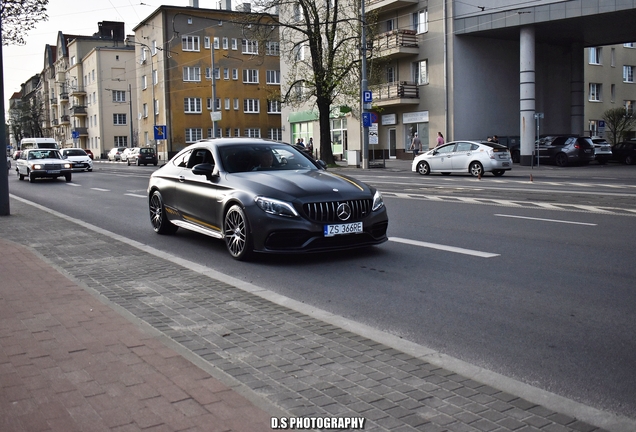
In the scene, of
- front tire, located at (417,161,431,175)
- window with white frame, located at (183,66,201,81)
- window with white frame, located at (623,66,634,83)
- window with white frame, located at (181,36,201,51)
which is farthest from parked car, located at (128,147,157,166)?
window with white frame, located at (623,66,634,83)

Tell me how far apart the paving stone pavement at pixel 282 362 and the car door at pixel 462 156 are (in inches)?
862

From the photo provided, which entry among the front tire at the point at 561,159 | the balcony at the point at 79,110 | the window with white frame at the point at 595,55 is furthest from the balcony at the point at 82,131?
the front tire at the point at 561,159

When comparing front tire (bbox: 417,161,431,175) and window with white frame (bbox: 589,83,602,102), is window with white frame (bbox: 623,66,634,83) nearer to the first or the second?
window with white frame (bbox: 589,83,602,102)

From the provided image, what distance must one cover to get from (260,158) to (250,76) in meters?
65.0

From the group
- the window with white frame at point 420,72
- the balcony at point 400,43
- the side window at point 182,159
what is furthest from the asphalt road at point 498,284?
the window with white frame at point 420,72

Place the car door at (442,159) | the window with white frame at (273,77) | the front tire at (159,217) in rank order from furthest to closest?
the window with white frame at (273,77) < the car door at (442,159) < the front tire at (159,217)

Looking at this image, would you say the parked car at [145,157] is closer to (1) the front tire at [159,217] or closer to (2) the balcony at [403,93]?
(2) the balcony at [403,93]

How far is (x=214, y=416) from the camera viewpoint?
11.4ft

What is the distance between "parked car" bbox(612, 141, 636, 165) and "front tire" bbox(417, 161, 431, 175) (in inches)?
579

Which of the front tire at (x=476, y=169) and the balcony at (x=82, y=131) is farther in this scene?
the balcony at (x=82, y=131)

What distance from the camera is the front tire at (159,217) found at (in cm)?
1095

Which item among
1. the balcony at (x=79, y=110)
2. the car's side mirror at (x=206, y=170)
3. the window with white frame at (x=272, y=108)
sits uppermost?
the balcony at (x=79, y=110)

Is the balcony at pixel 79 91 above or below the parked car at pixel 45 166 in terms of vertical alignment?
above

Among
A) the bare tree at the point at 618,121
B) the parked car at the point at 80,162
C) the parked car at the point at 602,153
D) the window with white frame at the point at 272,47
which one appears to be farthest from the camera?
the bare tree at the point at 618,121
